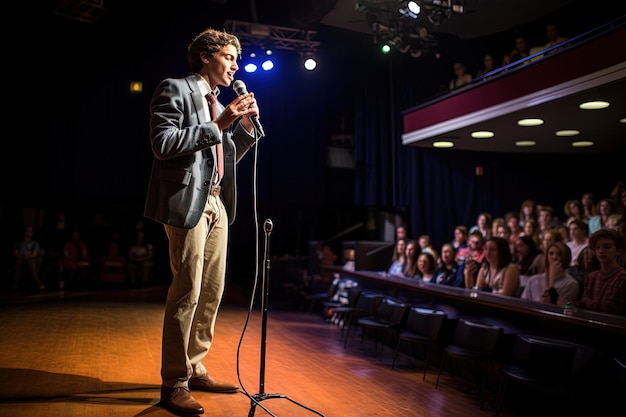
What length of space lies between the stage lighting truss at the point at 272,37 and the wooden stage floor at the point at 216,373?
4.58 m

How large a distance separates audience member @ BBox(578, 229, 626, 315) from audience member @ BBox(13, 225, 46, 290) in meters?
7.57

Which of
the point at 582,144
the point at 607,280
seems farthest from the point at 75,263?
the point at 582,144

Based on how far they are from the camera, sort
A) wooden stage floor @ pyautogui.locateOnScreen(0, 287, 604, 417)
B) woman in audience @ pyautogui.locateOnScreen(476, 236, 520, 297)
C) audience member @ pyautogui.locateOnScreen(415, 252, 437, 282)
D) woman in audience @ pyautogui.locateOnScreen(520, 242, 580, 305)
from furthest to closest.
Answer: audience member @ pyautogui.locateOnScreen(415, 252, 437, 282)
woman in audience @ pyautogui.locateOnScreen(476, 236, 520, 297)
woman in audience @ pyautogui.locateOnScreen(520, 242, 580, 305)
wooden stage floor @ pyautogui.locateOnScreen(0, 287, 604, 417)

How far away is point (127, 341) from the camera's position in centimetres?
414

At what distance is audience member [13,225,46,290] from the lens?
8500 millimetres

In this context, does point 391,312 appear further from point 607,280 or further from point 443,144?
point 443,144

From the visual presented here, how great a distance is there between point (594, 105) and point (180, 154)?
4.90 m

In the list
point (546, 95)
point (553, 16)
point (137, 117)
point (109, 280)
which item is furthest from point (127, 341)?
point (553, 16)

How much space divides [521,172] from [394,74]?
9.66 feet

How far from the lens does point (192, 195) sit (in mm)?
2406

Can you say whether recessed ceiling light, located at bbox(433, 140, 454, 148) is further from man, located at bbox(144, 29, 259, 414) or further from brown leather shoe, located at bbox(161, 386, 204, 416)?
brown leather shoe, located at bbox(161, 386, 204, 416)

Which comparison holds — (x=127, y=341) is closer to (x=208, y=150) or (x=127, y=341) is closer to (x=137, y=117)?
(x=208, y=150)

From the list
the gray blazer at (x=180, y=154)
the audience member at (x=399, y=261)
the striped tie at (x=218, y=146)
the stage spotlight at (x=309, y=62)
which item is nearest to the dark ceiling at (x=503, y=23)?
the stage spotlight at (x=309, y=62)

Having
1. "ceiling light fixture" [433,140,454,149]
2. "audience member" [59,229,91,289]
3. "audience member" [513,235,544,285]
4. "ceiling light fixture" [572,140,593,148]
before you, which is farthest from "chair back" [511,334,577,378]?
"audience member" [59,229,91,289]
